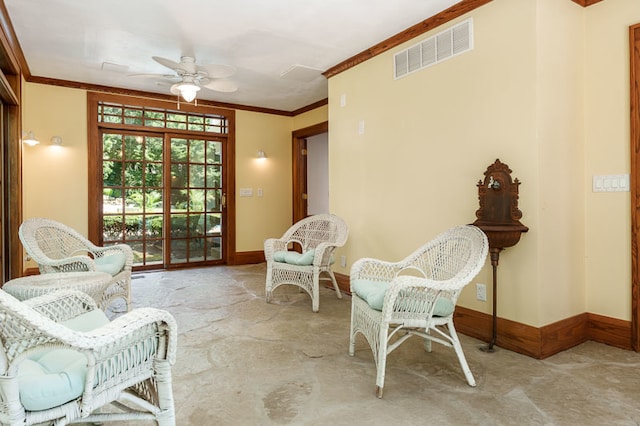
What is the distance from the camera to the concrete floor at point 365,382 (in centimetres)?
180

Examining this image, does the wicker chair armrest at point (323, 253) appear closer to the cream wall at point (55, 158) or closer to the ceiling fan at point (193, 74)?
the ceiling fan at point (193, 74)

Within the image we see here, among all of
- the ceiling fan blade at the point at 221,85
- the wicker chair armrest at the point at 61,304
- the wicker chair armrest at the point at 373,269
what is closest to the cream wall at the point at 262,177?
the ceiling fan blade at the point at 221,85

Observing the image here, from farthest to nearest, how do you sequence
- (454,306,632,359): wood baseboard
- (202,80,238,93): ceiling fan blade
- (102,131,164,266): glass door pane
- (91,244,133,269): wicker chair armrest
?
1. (102,131,164,266): glass door pane
2. (202,80,238,93): ceiling fan blade
3. (91,244,133,269): wicker chair armrest
4. (454,306,632,359): wood baseboard

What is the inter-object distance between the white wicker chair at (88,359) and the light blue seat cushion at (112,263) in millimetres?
1623

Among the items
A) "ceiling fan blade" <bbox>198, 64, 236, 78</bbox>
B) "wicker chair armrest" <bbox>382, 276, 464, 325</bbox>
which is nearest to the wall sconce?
"ceiling fan blade" <bbox>198, 64, 236, 78</bbox>

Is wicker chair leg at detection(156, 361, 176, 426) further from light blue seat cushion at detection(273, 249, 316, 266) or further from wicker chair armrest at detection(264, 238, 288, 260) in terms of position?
wicker chair armrest at detection(264, 238, 288, 260)

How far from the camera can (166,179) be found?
550cm

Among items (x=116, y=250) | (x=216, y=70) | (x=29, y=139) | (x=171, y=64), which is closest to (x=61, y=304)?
(x=116, y=250)

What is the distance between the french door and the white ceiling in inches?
41.5

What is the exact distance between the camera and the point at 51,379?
120 cm

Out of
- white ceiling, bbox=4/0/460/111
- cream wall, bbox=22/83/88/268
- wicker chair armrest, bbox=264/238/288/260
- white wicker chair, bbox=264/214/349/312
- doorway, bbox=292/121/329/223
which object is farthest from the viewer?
doorway, bbox=292/121/329/223

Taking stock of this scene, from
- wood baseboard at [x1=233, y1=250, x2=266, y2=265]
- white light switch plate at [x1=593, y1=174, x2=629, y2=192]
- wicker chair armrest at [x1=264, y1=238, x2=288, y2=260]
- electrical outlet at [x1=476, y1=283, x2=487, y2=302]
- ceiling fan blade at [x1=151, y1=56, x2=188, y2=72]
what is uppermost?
ceiling fan blade at [x1=151, y1=56, x2=188, y2=72]

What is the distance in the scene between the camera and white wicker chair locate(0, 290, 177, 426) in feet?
3.67

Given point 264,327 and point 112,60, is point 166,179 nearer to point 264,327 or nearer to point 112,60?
point 112,60
